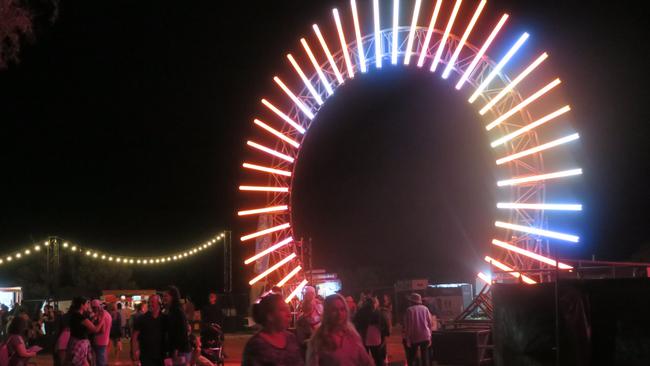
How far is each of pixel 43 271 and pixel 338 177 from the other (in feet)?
75.2

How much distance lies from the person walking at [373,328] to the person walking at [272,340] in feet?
25.6

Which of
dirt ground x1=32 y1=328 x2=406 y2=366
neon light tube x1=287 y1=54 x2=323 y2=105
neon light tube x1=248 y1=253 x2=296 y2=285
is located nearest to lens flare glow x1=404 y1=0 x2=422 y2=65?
neon light tube x1=287 y1=54 x2=323 y2=105

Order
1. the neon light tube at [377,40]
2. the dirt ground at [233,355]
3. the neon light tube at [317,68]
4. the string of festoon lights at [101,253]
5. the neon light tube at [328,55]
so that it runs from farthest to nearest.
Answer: the string of festoon lights at [101,253]
the neon light tube at [317,68]
the neon light tube at [328,55]
the neon light tube at [377,40]
the dirt ground at [233,355]

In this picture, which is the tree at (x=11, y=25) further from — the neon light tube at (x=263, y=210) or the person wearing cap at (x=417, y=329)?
the neon light tube at (x=263, y=210)

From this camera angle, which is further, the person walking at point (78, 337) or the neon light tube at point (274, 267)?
the neon light tube at point (274, 267)

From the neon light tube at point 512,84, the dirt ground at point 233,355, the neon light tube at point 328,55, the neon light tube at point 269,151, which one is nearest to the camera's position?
the dirt ground at point 233,355

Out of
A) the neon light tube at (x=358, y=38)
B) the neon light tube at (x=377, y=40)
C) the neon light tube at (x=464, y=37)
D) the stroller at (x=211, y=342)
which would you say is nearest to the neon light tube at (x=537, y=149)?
the neon light tube at (x=464, y=37)

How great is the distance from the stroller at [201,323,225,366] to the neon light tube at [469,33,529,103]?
13.1 metres

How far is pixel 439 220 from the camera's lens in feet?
195

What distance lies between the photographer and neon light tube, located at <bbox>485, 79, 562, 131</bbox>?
74.3ft

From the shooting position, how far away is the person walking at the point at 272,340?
17.6 feet

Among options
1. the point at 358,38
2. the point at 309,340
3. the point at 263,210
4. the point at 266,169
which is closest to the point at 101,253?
the point at 263,210

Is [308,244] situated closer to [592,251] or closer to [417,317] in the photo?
[417,317]

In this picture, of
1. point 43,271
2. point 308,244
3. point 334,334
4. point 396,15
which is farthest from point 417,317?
point 43,271
